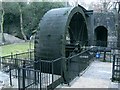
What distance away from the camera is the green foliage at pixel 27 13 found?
21.6 meters

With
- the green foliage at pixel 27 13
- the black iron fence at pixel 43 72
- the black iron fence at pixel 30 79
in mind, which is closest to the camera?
the black iron fence at pixel 30 79

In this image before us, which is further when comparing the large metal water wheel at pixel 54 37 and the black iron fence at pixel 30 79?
the large metal water wheel at pixel 54 37

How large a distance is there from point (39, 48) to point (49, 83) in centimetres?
132

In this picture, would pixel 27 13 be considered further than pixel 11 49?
Yes

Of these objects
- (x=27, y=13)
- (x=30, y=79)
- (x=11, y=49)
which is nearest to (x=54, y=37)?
(x=30, y=79)

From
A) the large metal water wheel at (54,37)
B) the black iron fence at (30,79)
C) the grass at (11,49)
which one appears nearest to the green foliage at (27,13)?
the grass at (11,49)

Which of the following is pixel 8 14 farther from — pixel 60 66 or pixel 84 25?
pixel 60 66

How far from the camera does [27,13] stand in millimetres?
22344

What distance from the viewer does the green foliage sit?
2156 centimetres

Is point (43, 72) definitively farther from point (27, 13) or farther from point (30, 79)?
point (27, 13)

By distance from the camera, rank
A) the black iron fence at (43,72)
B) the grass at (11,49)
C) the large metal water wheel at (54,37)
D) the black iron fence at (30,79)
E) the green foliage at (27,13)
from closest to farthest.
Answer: the black iron fence at (30,79), the black iron fence at (43,72), the large metal water wheel at (54,37), the grass at (11,49), the green foliage at (27,13)

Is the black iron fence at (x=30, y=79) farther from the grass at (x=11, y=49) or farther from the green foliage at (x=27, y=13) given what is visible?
the green foliage at (x=27, y=13)

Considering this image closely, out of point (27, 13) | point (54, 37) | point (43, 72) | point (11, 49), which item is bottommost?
point (43, 72)

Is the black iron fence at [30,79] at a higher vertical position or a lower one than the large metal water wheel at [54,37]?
lower
